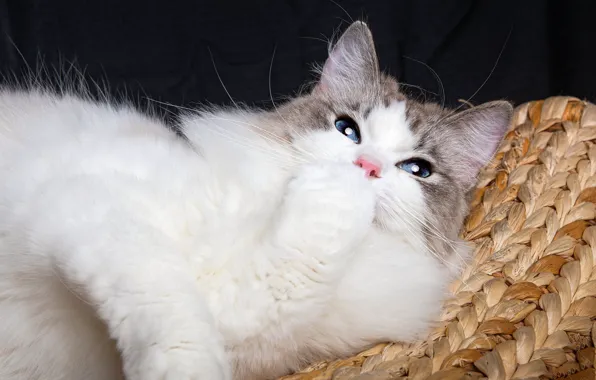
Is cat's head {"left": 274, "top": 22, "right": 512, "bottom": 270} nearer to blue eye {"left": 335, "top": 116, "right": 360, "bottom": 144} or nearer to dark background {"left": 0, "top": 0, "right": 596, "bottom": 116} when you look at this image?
blue eye {"left": 335, "top": 116, "right": 360, "bottom": 144}

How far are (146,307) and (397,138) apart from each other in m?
0.61

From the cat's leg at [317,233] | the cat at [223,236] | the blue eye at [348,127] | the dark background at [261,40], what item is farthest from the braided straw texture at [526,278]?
the dark background at [261,40]

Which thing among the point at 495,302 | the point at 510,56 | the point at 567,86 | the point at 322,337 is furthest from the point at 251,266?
the point at 567,86

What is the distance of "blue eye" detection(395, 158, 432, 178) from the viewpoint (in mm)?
1288

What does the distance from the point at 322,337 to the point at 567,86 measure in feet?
5.44

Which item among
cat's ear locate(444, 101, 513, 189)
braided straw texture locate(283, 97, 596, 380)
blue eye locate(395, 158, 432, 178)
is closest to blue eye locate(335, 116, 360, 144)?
→ blue eye locate(395, 158, 432, 178)

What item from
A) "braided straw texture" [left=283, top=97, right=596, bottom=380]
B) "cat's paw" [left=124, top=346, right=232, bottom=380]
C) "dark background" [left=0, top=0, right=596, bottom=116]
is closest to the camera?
"cat's paw" [left=124, top=346, right=232, bottom=380]

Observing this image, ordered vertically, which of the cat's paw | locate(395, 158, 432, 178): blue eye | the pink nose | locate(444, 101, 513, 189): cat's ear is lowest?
the cat's paw

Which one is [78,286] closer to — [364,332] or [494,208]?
[364,332]

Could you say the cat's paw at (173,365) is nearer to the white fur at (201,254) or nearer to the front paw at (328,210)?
the white fur at (201,254)

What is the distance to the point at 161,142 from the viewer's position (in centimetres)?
123

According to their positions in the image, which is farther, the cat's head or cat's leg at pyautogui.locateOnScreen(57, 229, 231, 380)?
the cat's head

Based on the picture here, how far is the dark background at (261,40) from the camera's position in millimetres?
2207

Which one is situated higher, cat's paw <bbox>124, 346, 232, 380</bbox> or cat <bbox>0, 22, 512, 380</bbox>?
cat <bbox>0, 22, 512, 380</bbox>
